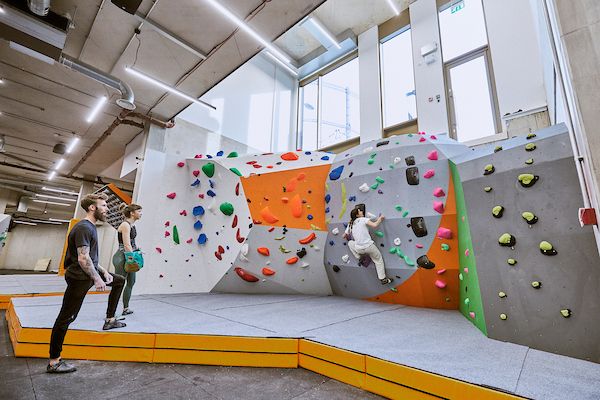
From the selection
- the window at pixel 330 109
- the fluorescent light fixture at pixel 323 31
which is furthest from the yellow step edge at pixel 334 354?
the fluorescent light fixture at pixel 323 31

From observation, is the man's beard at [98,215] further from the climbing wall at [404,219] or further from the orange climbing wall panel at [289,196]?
the climbing wall at [404,219]

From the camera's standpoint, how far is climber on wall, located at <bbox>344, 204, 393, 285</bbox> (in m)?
4.37

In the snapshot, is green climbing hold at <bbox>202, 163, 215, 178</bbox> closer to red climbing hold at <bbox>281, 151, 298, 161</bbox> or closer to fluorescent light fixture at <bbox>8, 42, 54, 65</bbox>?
red climbing hold at <bbox>281, 151, 298, 161</bbox>

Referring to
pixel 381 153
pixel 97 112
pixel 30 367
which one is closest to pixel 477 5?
pixel 381 153

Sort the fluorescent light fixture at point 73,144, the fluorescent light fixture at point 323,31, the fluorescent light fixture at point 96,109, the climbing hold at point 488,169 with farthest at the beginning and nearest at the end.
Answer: the fluorescent light fixture at point 323,31 < the fluorescent light fixture at point 73,144 < the fluorescent light fixture at point 96,109 < the climbing hold at point 488,169

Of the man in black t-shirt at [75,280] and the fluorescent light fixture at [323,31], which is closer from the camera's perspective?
the man in black t-shirt at [75,280]

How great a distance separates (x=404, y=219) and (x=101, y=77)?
5369mm

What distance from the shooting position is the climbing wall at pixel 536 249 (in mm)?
2191

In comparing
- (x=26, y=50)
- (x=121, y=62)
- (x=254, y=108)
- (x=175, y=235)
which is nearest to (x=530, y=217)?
(x=175, y=235)

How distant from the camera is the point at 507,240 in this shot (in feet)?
8.59

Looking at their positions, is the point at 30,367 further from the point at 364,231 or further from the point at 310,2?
the point at 310,2

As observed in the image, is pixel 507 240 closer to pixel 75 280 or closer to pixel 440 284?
pixel 440 284

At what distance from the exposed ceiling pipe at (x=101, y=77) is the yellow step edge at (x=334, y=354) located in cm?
507

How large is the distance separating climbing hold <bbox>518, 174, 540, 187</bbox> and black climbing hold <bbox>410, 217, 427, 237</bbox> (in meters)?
1.54
